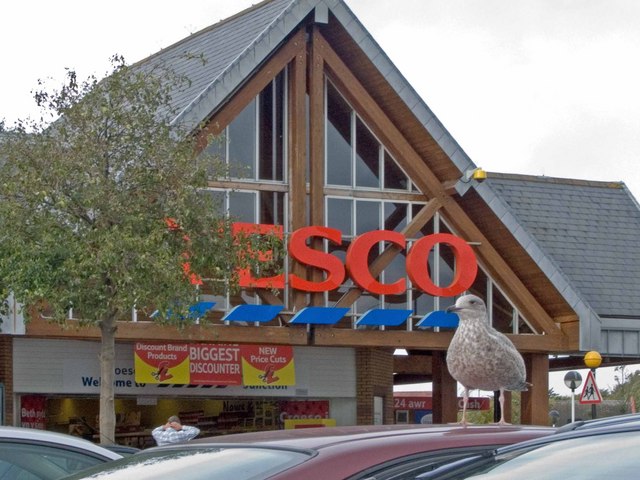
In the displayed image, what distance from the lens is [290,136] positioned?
1072 inches

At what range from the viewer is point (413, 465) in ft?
17.1

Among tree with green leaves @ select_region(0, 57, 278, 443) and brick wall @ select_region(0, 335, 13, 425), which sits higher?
tree with green leaves @ select_region(0, 57, 278, 443)

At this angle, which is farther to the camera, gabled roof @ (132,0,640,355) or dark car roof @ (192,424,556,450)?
gabled roof @ (132,0,640,355)

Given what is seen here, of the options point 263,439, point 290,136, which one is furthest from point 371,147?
point 263,439

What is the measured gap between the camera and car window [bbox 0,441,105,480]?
6.92 meters

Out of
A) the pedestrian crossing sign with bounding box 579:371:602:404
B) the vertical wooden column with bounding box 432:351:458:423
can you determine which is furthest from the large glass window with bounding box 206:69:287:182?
A: the pedestrian crossing sign with bounding box 579:371:602:404

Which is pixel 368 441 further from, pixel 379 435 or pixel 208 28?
pixel 208 28

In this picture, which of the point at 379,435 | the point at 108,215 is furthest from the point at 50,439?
the point at 108,215

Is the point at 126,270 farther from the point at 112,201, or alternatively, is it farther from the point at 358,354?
the point at 358,354

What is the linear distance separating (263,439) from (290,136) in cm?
2181

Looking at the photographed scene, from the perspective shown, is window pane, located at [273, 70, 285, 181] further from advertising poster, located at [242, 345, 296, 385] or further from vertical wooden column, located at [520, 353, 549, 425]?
vertical wooden column, located at [520, 353, 549, 425]

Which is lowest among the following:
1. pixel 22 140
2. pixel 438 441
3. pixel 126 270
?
pixel 438 441

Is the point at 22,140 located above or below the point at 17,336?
above

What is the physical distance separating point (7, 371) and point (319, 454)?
2147 cm
